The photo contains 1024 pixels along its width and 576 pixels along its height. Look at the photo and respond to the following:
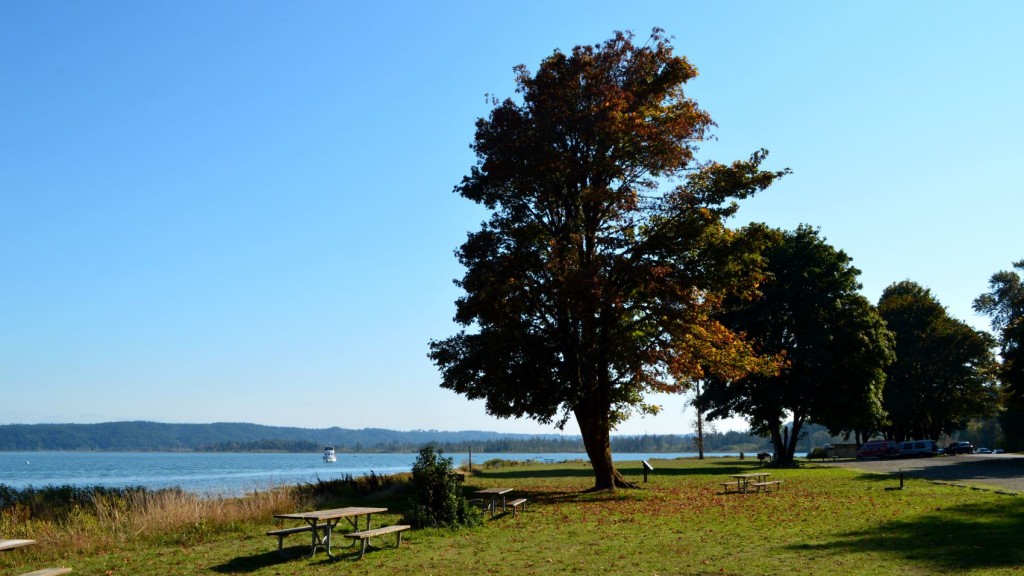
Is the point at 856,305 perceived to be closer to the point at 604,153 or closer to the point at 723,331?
the point at 723,331

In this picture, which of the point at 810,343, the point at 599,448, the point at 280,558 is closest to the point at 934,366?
the point at 810,343

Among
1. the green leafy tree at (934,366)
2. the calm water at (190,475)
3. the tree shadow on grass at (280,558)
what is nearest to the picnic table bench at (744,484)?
the calm water at (190,475)

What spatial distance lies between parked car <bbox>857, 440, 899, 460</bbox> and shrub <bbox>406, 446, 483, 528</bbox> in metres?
53.0

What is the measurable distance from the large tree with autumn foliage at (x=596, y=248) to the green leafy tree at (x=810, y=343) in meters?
19.9

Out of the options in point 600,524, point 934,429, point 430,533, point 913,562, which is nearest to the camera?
point 913,562

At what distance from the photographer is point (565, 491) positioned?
2786 centimetres

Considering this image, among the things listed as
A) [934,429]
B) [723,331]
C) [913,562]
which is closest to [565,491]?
[723,331]

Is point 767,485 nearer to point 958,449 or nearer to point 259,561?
point 259,561

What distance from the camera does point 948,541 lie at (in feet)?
47.2

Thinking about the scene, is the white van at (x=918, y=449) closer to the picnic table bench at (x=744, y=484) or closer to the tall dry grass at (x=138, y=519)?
the picnic table bench at (x=744, y=484)

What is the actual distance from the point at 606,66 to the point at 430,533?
687 inches

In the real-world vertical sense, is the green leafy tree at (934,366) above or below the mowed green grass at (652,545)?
above

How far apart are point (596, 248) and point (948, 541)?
1496cm

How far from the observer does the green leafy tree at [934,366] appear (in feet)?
204
